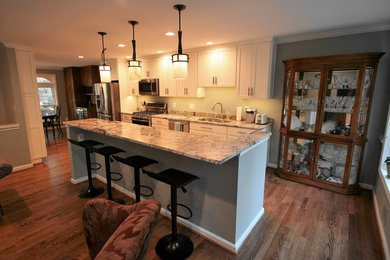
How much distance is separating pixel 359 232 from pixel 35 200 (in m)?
4.10

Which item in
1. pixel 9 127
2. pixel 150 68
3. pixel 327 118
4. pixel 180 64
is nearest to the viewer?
pixel 180 64

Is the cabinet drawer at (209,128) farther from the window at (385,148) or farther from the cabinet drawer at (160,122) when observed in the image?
the window at (385,148)

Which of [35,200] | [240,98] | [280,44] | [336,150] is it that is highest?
[280,44]

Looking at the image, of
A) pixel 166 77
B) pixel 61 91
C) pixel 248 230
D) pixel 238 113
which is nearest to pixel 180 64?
pixel 248 230

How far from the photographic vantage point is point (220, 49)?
4129 mm

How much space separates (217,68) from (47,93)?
7.72 meters

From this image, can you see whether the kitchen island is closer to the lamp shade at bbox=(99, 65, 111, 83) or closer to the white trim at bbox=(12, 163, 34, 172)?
the lamp shade at bbox=(99, 65, 111, 83)

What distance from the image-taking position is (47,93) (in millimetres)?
8477

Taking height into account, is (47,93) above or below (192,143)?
above

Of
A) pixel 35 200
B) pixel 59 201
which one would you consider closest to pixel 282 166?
pixel 59 201

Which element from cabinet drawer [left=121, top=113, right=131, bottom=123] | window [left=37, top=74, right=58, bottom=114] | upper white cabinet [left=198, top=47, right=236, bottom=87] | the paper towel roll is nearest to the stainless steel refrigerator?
cabinet drawer [left=121, top=113, right=131, bottom=123]

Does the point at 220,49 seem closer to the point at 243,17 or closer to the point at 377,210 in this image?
the point at 243,17

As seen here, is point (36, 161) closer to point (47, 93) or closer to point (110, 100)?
point (110, 100)

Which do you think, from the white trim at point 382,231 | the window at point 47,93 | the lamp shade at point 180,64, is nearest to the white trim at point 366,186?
the white trim at point 382,231
